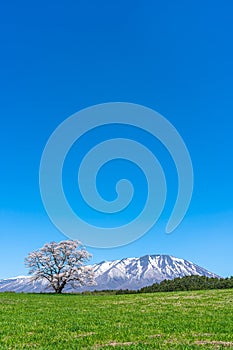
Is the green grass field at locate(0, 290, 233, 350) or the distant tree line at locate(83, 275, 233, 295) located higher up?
the distant tree line at locate(83, 275, 233, 295)

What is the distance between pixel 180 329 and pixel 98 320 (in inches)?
179

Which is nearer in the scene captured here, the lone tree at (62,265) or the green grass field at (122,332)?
the green grass field at (122,332)

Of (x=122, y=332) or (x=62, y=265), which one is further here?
(x=62, y=265)

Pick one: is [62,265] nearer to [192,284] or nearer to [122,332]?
[192,284]

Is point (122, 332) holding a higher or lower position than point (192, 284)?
lower

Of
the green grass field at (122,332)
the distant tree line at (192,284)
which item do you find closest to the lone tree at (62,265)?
the distant tree line at (192,284)

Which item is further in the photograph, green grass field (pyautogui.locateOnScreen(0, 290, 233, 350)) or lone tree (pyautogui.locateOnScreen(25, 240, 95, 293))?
lone tree (pyautogui.locateOnScreen(25, 240, 95, 293))

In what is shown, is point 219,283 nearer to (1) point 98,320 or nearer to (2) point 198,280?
(2) point 198,280

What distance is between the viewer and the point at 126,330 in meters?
14.4

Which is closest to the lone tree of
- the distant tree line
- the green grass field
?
the distant tree line

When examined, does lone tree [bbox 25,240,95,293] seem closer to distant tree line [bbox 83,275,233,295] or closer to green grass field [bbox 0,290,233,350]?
Answer: distant tree line [bbox 83,275,233,295]

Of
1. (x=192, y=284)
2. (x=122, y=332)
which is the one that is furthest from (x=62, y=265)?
(x=122, y=332)

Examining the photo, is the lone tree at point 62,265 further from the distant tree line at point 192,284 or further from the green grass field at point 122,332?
the green grass field at point 122,332

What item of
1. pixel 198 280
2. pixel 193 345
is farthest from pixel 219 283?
pixel 193 345
